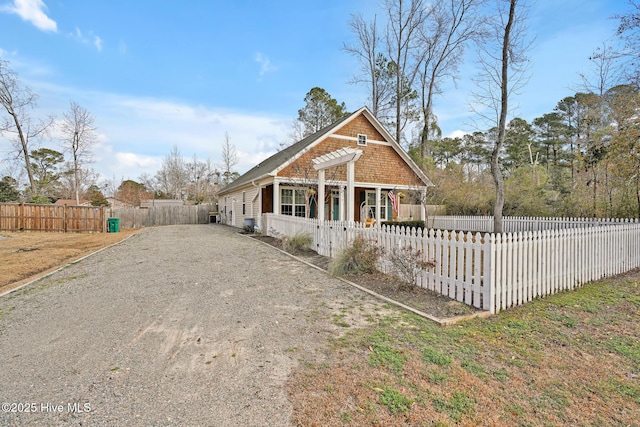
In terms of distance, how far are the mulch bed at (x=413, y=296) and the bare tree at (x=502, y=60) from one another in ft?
30.0

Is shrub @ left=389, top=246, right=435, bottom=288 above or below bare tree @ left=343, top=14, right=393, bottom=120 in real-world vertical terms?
below

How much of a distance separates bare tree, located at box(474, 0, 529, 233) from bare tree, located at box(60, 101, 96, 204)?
30247 millimetres

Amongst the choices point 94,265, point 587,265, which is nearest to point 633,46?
point 587,265

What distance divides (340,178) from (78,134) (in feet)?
81.8

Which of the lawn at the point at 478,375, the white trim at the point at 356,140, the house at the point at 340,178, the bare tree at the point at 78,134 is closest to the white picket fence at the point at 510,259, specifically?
the lawn at the point at 478,375

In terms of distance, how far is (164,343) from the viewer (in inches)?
136

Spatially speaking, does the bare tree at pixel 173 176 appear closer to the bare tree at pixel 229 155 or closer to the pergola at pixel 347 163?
the bare tree at pixel 229 155

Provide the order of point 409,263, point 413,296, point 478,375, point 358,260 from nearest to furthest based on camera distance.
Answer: point 478,375 < point 413,296 < point 409,263 < point 358,260

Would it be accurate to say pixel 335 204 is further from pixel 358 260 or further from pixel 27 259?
pixel 27 259

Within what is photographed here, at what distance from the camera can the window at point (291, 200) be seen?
53.3 ft

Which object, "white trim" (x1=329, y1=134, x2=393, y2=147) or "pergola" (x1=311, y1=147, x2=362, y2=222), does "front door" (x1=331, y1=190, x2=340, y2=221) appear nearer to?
"white trim" (x1=329, y1=134, x2=393, y2=147)

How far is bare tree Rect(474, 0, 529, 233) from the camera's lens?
1269cm

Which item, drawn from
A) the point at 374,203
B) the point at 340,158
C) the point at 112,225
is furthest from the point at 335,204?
the point at 112,225

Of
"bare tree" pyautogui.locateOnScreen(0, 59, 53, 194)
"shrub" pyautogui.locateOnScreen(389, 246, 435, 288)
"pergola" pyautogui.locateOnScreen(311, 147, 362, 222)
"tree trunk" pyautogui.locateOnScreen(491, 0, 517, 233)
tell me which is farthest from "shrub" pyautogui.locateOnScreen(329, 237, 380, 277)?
"bare tree" pyautogui.locateOnScreen(0, 59, 53, 194)
